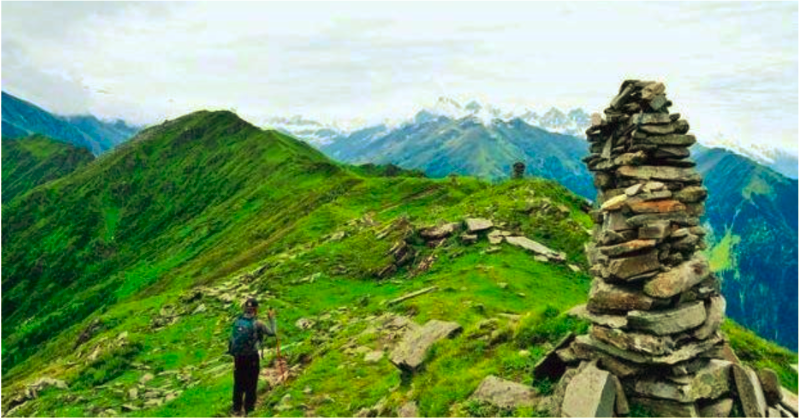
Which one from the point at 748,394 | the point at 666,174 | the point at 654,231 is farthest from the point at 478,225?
the point at 748,394

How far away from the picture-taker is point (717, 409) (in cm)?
1886

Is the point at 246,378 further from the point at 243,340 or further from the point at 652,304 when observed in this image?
the point at 652,304

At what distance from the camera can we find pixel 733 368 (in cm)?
1933

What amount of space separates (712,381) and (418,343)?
37.2 feet

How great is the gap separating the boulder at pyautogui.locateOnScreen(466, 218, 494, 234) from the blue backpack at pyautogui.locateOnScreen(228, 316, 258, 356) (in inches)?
1261

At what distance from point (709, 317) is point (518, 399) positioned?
6528 millimetres

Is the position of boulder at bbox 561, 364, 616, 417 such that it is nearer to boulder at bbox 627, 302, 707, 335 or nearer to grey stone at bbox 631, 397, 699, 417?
grey stone at bbox 631, 397, 699, 417

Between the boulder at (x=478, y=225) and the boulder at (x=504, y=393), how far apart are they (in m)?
32.1

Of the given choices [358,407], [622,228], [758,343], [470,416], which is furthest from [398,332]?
[758,343]

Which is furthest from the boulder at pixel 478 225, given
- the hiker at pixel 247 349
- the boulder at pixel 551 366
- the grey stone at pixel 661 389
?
the grey stone at pixel 661 389

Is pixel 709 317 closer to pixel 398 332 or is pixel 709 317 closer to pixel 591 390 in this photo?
pixel 591 390

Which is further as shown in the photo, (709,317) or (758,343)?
(758,343)

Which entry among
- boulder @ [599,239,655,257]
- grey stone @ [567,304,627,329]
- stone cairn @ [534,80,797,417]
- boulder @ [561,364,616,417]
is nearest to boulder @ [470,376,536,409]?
stone cairn @ [534,80,797,417]

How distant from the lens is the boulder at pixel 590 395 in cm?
1786
